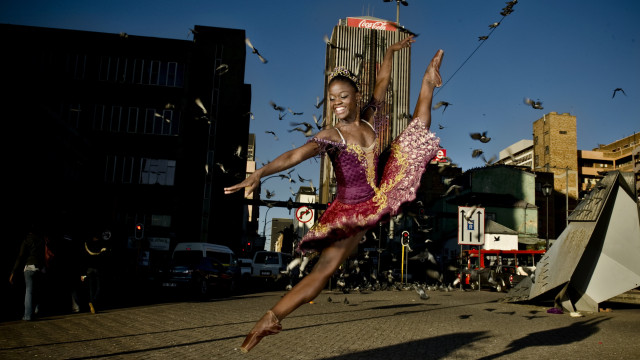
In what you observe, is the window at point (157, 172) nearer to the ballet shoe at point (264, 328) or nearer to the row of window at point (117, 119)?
the row of window at point (117, 119)

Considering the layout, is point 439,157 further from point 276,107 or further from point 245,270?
point 245,270

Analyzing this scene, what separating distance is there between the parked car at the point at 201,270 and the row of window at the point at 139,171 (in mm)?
23898

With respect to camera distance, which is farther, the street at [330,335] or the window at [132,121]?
the window at [132,121]

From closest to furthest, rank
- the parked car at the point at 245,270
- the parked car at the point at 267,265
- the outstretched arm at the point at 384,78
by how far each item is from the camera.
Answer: the outstretched arm at the point at 384,78 < the parked car at the point at 267,265 < the parked car at the point at 245,270

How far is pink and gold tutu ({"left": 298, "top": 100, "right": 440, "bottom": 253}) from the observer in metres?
4.14

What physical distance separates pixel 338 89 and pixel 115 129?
44.8 meters

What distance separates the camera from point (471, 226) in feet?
61.1

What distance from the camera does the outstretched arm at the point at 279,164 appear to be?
3.71 metres

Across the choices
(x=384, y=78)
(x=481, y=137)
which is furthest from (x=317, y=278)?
(x=481, y=137)

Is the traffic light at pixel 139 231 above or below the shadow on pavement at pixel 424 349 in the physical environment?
above

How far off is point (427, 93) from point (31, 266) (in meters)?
9.29

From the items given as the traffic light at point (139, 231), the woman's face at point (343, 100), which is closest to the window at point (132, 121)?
the traffic light at point (139, 231)

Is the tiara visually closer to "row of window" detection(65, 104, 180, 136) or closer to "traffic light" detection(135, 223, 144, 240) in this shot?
"traffic light" detection(135, 223, 144, 240)

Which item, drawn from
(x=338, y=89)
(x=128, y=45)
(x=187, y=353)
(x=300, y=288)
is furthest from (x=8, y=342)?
(x=128, y=45)
